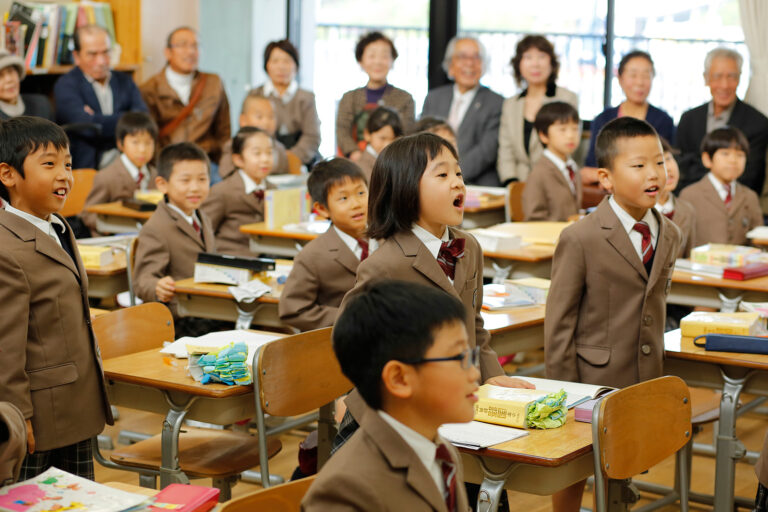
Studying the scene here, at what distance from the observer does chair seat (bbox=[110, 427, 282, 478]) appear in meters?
2.86

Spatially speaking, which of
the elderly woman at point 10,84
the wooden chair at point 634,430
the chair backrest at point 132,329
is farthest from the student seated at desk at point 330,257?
the elderly woman at point 10,84

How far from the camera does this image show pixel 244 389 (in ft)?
9.27

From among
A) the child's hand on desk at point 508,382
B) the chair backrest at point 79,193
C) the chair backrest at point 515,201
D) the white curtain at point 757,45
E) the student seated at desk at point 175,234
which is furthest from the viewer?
the white curtain at point 757,45

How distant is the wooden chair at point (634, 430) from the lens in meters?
2.25

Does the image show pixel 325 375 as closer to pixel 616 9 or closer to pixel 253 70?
pixel 616 9

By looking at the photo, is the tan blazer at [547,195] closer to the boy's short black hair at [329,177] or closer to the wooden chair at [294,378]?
the boy's short black hair at [329,177]

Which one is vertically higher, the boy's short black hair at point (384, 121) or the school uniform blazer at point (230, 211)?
the boy's short black hair at point (384, 121)

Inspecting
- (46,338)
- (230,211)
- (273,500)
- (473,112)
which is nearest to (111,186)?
(230,211)

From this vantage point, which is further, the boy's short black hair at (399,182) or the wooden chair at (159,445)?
the wooden chair at (159,445)

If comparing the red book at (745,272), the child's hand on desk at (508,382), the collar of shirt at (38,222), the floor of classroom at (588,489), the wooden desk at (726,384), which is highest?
the collar of shirt at (38,222)

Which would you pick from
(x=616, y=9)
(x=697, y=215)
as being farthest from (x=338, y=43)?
(x=697, y=215)

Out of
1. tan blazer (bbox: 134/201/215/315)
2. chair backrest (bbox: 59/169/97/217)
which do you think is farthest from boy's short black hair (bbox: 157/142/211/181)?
chair backrest (bbox: 59/169/97/217)

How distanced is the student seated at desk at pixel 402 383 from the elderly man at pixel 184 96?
6.22 metres

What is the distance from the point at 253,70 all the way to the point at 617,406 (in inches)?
270
